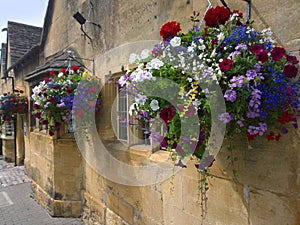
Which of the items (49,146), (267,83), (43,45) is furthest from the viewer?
(43,45)

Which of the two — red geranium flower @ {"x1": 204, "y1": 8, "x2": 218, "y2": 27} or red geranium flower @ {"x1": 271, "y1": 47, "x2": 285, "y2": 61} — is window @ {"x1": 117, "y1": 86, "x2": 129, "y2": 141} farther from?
red geranium flower @ {"x1": 271, "y1": 47, "x2": 285, "y2": 61}

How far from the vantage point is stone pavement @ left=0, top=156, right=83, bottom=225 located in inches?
211

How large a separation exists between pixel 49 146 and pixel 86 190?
56.2 inches

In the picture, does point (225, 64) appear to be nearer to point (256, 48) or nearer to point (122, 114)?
point (256, 48)

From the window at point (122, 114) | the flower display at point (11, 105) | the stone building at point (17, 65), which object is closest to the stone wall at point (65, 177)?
the window at point (122, 114)

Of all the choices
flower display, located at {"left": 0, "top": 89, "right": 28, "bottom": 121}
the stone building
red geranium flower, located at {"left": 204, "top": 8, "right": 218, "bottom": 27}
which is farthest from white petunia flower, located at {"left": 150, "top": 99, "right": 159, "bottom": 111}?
the stone building

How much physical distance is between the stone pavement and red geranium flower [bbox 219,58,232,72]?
475 cm

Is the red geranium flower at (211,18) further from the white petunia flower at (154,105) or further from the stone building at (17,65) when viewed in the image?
the stone building at (17,65)

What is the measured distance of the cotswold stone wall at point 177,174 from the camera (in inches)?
80.0

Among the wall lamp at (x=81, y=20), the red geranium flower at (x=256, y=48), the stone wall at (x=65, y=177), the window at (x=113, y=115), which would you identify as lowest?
the stone wall at (x=65, y=177)

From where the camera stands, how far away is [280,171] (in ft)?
6.72

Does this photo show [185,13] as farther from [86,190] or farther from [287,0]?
[86,190]

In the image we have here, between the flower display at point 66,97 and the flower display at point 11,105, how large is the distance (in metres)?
4.05

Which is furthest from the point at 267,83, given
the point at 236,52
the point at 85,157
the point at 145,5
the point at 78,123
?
the point at 85,157
